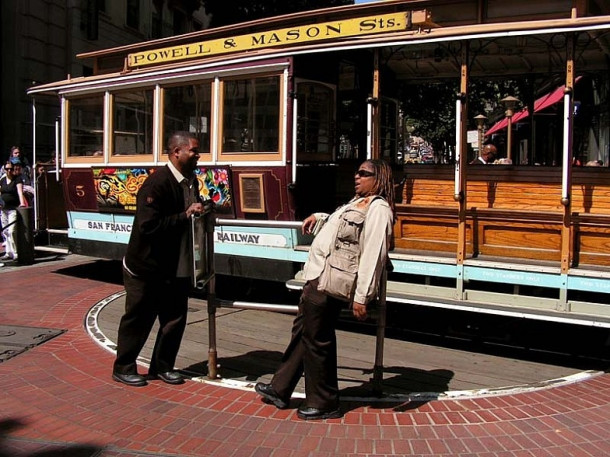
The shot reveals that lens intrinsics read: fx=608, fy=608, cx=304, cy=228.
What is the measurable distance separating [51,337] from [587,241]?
5398 millimetres

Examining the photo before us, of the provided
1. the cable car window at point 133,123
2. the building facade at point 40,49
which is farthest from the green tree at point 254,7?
the cable car window at point 133,123

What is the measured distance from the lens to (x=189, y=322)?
711cm

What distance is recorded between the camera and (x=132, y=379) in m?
A: 4.95

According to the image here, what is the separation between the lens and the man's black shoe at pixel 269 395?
4484 mm

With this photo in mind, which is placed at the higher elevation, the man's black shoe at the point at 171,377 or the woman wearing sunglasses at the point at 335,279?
the woman wearing sunglasses at the point at 335,279

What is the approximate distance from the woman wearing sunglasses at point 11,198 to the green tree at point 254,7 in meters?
10.6

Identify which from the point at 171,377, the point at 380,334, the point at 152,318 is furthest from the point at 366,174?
the point at 171,377

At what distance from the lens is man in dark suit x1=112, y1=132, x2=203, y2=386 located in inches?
188

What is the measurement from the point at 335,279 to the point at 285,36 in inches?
155

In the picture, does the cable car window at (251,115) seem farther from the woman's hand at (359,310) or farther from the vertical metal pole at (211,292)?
the woman's hand at (359,310)

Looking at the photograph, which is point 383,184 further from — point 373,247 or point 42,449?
point 42,449

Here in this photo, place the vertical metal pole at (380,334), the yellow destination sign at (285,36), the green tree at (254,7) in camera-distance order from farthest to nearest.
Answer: the green tree at (254,7) < the yellow destination sign at (285,36) < the vertical metal pole at (380,334)

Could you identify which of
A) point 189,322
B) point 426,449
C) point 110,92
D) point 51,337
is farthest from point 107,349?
point 110,92

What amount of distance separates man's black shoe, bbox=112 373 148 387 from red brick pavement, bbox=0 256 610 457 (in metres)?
0.05
